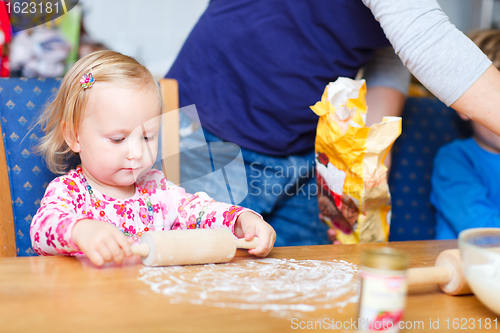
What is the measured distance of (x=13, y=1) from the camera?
1812 millimetres

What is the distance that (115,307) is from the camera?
1.71ft

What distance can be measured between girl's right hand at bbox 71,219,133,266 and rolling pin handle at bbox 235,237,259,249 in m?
0.21

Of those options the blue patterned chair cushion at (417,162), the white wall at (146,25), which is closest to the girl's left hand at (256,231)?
the blue patterned chair cushion at (417,162)

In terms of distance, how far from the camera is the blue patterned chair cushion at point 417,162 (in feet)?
5.49

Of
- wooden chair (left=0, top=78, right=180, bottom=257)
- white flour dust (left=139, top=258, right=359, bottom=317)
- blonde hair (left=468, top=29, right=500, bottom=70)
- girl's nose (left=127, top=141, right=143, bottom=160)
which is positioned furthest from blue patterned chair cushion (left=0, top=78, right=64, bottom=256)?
blonde hair (left=468, top=29, right=500, bottom=70)

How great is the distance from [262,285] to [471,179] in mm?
1184

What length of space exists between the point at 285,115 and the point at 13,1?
1370 millimetres

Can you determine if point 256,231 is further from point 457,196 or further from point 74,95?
point 457,196

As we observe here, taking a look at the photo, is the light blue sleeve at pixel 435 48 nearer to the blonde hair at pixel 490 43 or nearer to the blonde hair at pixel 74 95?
the blonde hair at pixel 74 95

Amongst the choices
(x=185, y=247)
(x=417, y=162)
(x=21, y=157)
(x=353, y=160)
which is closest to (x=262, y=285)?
(x=185, y=247)

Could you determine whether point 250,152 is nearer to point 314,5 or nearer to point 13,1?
point 314,5

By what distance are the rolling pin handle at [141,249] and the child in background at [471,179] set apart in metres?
1.19

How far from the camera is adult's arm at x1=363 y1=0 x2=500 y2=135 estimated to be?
2.68ft

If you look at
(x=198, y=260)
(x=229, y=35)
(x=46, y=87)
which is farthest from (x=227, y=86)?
(x=198, y=260)
